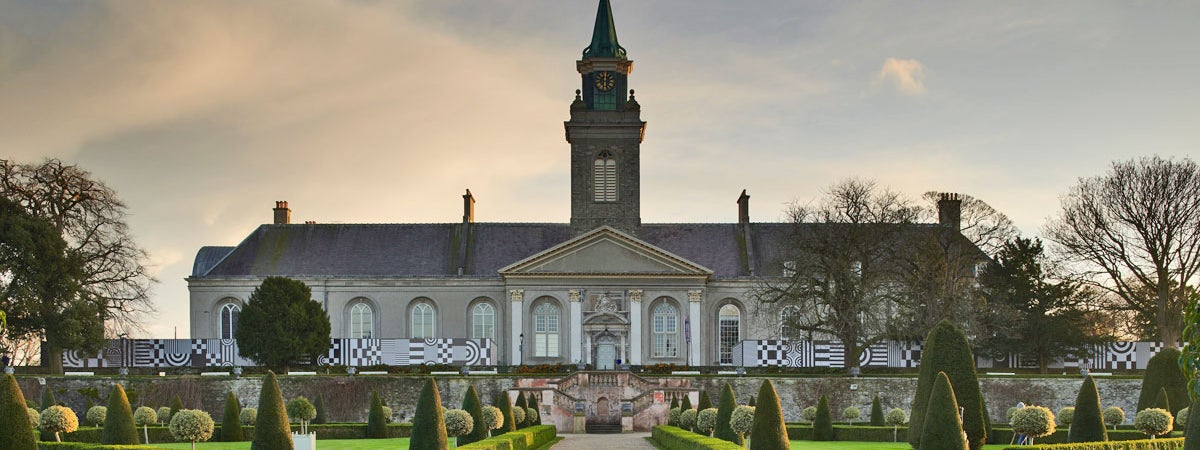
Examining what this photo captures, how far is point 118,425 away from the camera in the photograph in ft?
96.0

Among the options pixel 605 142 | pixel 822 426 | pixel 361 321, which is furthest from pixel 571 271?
pixel 822 426

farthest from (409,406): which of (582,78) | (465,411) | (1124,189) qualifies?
(1124,189)

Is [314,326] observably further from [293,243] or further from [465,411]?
[465,411]

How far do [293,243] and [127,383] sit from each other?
16.6 m

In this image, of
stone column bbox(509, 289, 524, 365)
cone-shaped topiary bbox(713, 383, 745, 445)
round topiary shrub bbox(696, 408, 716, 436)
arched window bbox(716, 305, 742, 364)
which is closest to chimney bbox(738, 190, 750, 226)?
arched window bbox(716, 305, 742, 364)

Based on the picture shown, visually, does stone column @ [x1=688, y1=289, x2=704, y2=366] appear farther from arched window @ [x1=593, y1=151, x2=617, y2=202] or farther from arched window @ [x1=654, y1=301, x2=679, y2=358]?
arched window @ [x1=593, y1=151, x2=617, y2=202]

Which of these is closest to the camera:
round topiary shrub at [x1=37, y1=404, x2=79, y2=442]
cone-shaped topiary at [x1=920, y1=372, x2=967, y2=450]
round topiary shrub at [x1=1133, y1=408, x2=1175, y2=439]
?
cone-shaped topiary at [x1=920, y1=372, x2=967, y2=450]

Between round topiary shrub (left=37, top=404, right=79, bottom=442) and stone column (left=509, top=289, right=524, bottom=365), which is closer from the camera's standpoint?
round topiary shrub (left=37, top=404, right=79, bottom=442)

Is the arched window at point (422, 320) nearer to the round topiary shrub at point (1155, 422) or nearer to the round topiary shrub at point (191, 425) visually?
the round topiary shrub at point (191, 425)

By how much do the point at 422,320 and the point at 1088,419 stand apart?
3834 centimetres

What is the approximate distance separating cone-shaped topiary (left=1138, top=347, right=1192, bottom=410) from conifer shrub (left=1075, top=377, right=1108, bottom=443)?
25.8 feet

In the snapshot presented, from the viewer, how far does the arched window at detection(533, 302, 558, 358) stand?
5956 cm

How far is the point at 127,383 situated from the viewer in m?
46.5

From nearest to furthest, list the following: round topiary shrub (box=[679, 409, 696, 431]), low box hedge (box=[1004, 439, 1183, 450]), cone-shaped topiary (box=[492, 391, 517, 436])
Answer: low box hedge (box=[1004, 439, 1183, 450]) < cone-shaped topiary (box=[492, 391, 517, 436]) < round topiary shrub (box=[679, 409, 696, 431])
